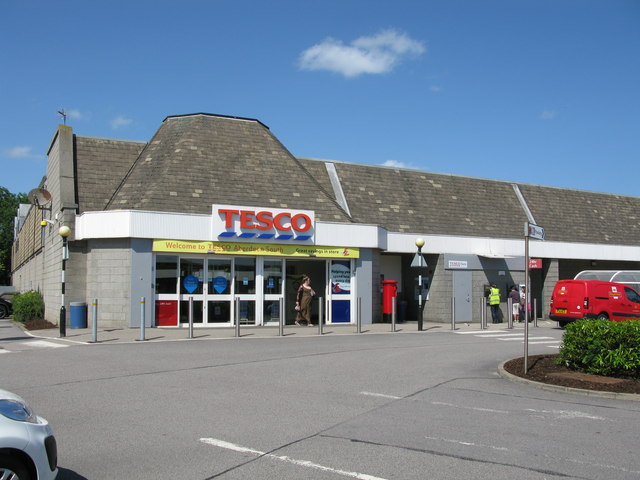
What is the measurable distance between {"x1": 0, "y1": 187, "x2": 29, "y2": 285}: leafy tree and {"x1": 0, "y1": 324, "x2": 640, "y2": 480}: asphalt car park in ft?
248

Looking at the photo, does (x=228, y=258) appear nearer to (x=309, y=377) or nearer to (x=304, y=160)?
(x=304, y=160)

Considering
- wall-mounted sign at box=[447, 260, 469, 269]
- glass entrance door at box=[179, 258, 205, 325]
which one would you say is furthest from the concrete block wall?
wall-mounted sign at box=[447, 260, 469, 269]

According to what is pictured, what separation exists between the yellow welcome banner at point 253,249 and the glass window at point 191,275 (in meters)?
0.45

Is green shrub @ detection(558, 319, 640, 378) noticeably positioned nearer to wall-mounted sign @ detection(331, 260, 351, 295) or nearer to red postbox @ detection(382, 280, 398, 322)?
wall-mounted sign @ detection(331, 260, 351, 295)

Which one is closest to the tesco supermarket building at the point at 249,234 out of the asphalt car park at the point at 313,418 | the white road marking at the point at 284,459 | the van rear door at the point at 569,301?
the van rear door at the point at 569,301

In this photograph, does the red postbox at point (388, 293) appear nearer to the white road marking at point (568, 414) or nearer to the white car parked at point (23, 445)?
the white road marking at point (568, 414)

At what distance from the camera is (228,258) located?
70.8 feet

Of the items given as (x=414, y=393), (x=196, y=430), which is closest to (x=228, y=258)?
(x=414, y=393)

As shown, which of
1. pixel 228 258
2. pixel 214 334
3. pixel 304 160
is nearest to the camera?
pixel 214 334

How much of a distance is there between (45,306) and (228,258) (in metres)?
9.42

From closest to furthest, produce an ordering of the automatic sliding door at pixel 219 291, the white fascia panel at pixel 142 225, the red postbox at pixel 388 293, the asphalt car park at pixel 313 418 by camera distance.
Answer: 1. the asphalt car park at pixel 313 418
2. the white fascia panel at pixel 142 225
3. the automatic sliding door at pixel 219 291
4. the red postbox at pixel 388 293

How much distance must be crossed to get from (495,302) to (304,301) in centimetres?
864

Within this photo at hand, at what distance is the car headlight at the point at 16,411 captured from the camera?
4.55 m

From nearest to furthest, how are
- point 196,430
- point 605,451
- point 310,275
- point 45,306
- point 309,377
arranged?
point 605,451 → point 196,430 → point 309,377 → point 310,275 → point 45,306
